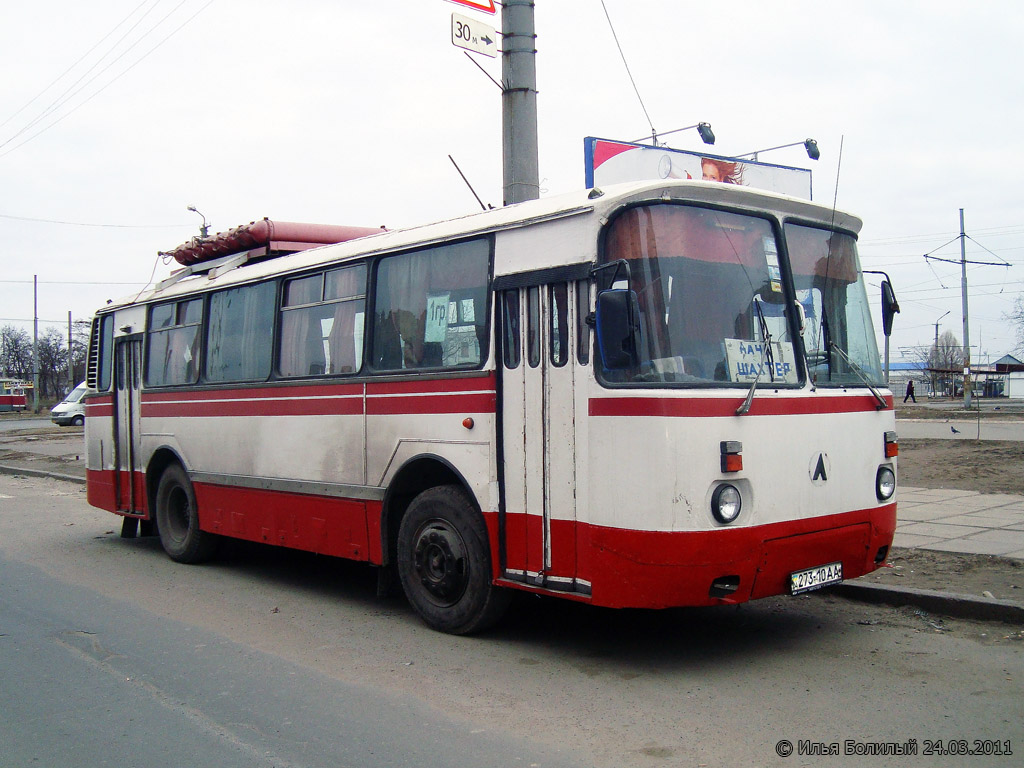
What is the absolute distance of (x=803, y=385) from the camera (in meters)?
6.20

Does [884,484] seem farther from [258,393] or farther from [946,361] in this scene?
[946,361]

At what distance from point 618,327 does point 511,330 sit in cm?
117

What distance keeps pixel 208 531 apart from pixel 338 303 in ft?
11.2

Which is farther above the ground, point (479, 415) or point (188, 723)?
point (479, 415)

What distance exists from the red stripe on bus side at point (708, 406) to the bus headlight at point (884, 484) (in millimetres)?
583

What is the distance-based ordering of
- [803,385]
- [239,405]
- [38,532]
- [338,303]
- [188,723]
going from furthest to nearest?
[38,532], [239,405], [338,303], [803,385], [188,723]

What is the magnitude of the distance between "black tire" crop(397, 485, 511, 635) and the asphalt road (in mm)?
193

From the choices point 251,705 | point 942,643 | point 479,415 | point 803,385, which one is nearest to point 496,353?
point 479,415

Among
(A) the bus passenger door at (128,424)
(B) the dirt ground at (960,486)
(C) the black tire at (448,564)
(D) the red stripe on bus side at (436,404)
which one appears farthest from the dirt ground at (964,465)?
(A) the bus passenger door at (128,424)

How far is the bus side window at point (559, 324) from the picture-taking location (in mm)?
6184

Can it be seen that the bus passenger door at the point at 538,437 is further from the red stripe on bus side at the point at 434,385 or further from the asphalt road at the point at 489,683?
the asphalt road at the point at 489,683

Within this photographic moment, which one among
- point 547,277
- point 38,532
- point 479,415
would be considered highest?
point 547,277

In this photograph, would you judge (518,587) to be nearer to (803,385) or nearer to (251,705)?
(251,705)

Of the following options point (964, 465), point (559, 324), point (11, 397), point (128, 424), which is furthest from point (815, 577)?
point (11, 397)
